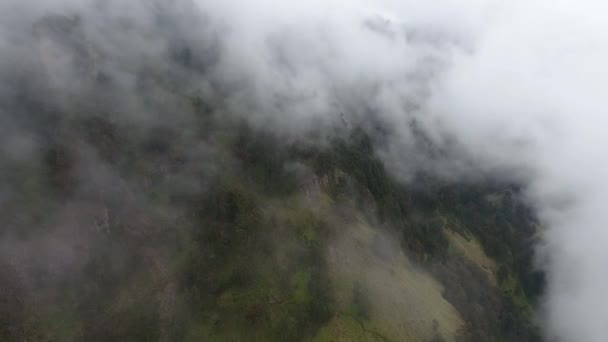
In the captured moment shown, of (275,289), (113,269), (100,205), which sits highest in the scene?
(275,289)

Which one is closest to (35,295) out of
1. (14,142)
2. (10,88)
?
(14,142)

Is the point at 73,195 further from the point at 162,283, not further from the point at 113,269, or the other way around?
the point at 162,283

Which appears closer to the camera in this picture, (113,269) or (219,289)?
(113,269)

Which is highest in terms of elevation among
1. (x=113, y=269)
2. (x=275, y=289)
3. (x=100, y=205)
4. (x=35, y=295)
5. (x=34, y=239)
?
Answer: (x=275, y=289)

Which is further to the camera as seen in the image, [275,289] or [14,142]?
[275,289]

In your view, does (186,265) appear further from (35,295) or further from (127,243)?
(35,295)

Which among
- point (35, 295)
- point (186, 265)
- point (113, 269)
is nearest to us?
point (35, 295)

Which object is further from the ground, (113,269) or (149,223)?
(149,223)

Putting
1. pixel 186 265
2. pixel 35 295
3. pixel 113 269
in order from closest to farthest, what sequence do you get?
pixel 35 295 → pixel 113 269 → pixel 186 265

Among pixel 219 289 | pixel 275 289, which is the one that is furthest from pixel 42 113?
pixel 275 289
